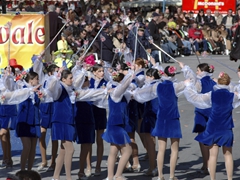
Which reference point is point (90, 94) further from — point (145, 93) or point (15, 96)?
point (15, 96)

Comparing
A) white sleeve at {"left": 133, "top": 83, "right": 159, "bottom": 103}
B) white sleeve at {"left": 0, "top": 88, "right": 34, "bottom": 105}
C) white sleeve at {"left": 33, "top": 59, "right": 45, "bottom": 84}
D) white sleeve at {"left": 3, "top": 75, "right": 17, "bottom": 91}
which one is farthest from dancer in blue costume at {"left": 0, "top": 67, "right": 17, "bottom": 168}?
white sleeve at {"left": 133, "top": 83, "right": 159, "bottom": 103}

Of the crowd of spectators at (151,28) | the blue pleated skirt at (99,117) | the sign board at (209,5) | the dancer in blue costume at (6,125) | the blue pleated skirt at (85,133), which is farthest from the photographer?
the sign board at (209,5)

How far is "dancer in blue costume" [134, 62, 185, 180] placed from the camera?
31.6 feet

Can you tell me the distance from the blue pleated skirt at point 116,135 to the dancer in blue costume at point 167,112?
1.77 feet

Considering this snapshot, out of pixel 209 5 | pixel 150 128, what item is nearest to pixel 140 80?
pixel 150 128

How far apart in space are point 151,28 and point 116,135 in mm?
12831

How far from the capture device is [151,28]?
21.9 metres

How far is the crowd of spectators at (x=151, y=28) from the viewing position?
2028 centimetres

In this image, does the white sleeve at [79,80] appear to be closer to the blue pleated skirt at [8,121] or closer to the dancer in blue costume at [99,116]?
the dancer in blue costume at [99,116]

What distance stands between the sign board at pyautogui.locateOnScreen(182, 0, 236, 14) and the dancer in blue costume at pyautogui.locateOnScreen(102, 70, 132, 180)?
2312 centimetres

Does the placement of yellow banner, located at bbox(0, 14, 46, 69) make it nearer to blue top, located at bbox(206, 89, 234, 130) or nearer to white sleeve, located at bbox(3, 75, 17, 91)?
white sleeve, located at bbox(3, 75, 17, 91)

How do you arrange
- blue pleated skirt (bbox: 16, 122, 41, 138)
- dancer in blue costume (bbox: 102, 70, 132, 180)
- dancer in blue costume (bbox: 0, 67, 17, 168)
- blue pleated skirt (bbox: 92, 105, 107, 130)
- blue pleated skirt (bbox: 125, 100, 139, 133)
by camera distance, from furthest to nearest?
dancer in blue costume (bbox: 0, 67, 17, 168) → blue pleated skirt (bbox: 92, 105, 107, 130) → blue pleated skirt (bbox: 125, 100, 139, 133) → blue pleated skirt (bbox: 16, 122, 41, 138) → dancer in blue costume (bbox: 102, 70, 132, 180)

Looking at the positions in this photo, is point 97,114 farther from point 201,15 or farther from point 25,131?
point 201,15

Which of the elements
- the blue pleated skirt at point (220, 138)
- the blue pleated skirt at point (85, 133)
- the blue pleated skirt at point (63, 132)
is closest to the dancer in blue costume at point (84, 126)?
the blue pleated skirt at point (85, 133)
